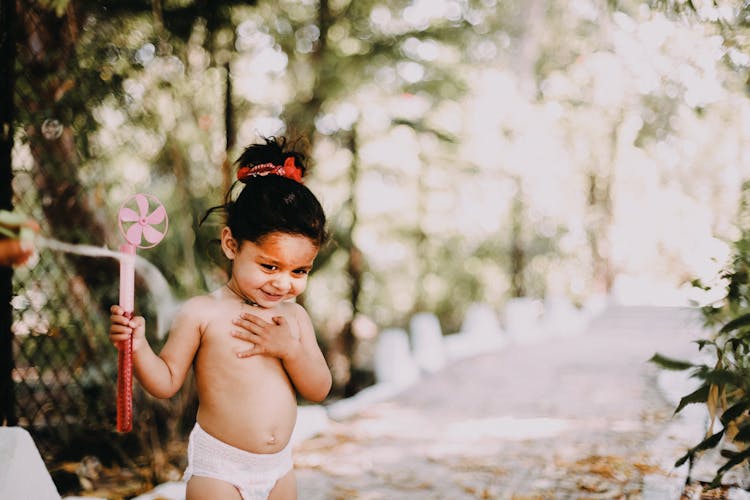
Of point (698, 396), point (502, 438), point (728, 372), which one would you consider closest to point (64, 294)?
point (502, 438)

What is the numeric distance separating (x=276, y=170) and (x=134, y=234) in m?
0.56

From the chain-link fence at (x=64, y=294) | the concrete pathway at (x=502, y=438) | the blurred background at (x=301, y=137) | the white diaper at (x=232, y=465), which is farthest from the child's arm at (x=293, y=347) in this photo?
the concrete pathway at (x=502, y=438)

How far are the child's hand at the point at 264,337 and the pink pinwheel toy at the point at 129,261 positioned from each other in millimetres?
375

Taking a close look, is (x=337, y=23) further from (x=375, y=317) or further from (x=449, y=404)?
(x=375, y=317)

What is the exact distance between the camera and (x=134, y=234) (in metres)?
2.13

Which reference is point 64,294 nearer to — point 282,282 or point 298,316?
point 298,316

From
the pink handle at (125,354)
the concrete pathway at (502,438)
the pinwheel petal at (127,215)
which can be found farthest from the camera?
the concrete pathway at (502,438)

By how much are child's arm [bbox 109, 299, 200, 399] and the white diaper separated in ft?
0.71

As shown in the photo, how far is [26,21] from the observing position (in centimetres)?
413

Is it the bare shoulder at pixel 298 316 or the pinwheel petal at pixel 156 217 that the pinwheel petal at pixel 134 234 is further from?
the bare shoulder at pixel 298 316

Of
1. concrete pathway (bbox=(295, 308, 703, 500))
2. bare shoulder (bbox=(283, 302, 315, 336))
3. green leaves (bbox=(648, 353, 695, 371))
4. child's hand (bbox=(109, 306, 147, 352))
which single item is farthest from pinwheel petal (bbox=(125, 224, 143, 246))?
concrete pathway (bbox=(295, 308, 703, 500))

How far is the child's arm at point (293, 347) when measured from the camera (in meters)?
2.38

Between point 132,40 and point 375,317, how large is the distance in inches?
332

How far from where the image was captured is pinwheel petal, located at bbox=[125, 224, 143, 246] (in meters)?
2.12
